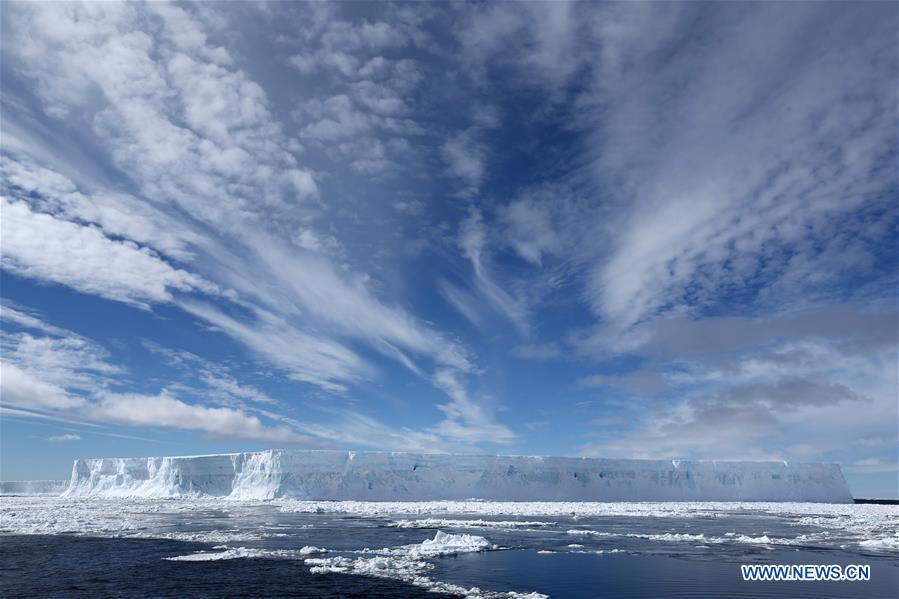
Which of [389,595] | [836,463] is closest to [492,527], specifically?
[389,595]

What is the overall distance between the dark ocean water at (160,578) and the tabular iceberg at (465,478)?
36147 mm

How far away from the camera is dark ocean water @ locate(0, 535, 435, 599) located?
10.9 metres

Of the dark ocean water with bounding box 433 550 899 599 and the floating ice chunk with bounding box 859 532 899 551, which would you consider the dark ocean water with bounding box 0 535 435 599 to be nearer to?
the dark ocean water with bounding box 433 550 899 599

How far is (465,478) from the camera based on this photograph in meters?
55.3

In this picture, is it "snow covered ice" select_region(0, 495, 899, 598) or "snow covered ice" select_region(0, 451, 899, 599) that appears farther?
"snow covered ice" select_region(0, 451, 899, 599)

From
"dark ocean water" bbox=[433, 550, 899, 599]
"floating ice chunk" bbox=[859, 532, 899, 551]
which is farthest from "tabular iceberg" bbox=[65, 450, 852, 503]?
"dark ocean water" bbox=[433, 550, 899, 599]

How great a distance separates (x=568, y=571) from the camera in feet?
44.6

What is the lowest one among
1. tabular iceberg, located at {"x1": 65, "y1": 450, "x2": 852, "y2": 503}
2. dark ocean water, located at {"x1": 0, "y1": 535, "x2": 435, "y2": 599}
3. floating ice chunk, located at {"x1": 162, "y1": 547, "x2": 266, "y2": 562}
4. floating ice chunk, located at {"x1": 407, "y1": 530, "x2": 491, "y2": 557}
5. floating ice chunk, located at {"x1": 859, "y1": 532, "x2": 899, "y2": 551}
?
dark ocean water, located at {"x1": 0, "y1": 535, "x2": 435, "y2": 599}

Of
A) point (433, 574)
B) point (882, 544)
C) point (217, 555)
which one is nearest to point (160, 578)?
point (217, 555)

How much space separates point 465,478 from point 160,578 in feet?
148

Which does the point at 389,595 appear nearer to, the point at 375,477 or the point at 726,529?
the point at 726,529

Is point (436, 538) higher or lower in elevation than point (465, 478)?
lower

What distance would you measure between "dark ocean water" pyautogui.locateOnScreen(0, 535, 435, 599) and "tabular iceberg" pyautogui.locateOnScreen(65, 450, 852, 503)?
3615 centimetres

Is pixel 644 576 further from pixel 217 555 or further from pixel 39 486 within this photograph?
pixel 39 486
